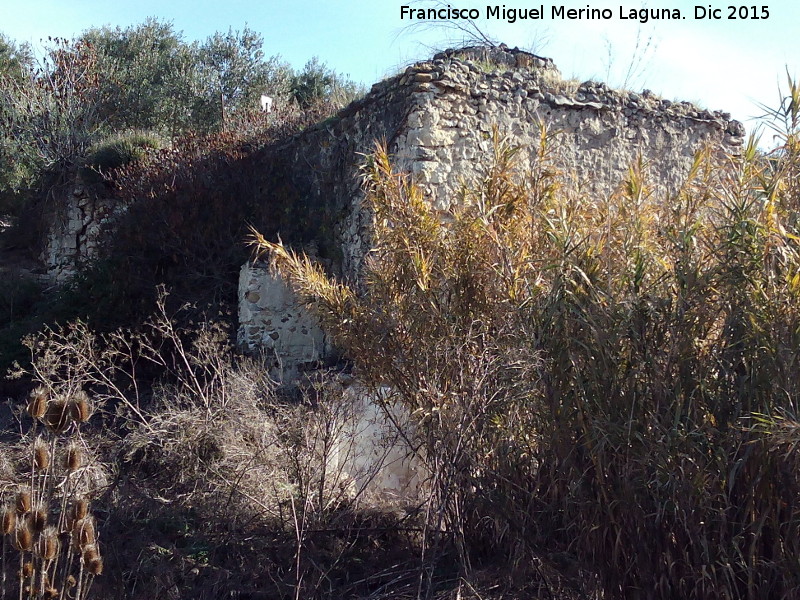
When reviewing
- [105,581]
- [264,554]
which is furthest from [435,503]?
[105,581]

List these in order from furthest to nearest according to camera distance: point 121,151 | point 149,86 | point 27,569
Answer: point 149,86
point 121,151
point 27,569

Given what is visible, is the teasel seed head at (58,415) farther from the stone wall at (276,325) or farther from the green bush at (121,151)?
the green bush at (121,151)

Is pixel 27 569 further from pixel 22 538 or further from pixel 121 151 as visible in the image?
pixel 121 151

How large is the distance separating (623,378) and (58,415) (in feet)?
7.73

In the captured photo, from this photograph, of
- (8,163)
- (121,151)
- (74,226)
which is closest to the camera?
(121,151)

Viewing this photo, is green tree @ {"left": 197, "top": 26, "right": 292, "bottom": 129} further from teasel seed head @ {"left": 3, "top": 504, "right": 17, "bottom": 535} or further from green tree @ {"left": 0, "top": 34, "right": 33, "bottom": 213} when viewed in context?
teasel seed head @ {"left": 3, "top": 504, "right": 17, "bottom": 535}

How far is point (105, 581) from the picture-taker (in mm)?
4445

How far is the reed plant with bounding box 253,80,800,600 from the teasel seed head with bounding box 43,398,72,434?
66.8 inches

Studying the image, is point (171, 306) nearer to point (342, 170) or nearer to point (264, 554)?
point (342, 170)

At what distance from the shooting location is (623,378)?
3.46m

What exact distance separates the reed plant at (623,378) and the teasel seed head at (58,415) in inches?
66.8

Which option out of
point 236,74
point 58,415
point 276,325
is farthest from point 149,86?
point 58,415

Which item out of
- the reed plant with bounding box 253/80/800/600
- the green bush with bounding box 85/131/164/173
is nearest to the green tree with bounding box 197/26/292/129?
the green bush with bounding box 85/131/164/173

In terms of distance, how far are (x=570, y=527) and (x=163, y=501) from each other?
2739mm
